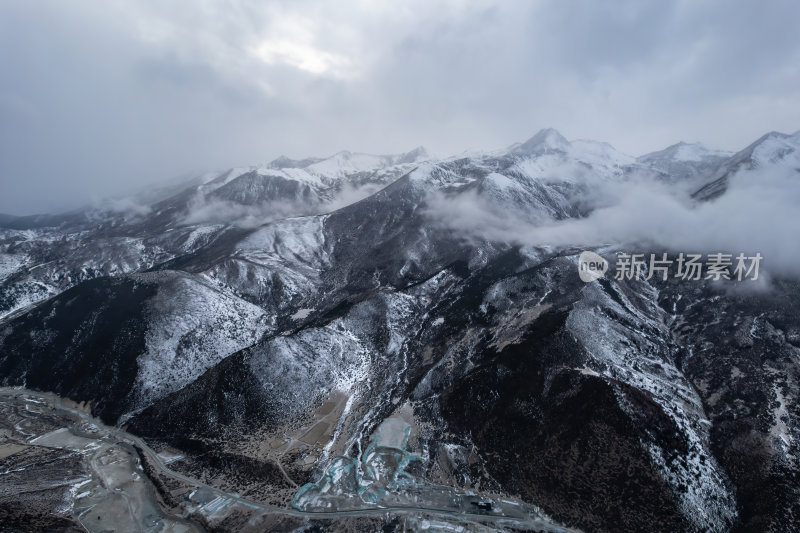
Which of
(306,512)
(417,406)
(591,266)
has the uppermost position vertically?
(591,266)

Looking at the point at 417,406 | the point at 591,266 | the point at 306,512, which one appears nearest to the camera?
the point at 306,512

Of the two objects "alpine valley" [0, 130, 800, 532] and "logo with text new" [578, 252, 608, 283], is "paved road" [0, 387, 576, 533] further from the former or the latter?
"logo with text new" [578, 252, 608, 283]

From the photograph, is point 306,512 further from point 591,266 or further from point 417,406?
point 591,266

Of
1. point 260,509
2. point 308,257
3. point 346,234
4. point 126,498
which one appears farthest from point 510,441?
point 346,234

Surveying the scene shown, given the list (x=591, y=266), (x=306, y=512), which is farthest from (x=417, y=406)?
(x=591, y=266)

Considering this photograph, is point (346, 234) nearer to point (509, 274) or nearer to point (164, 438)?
point (509, 274)

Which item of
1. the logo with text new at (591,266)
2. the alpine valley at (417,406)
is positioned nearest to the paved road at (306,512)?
the alpine valley at (417,406)

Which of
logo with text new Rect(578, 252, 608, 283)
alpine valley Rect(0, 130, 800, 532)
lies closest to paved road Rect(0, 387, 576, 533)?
alpine valley Rect(0, 130, 800, 532)
